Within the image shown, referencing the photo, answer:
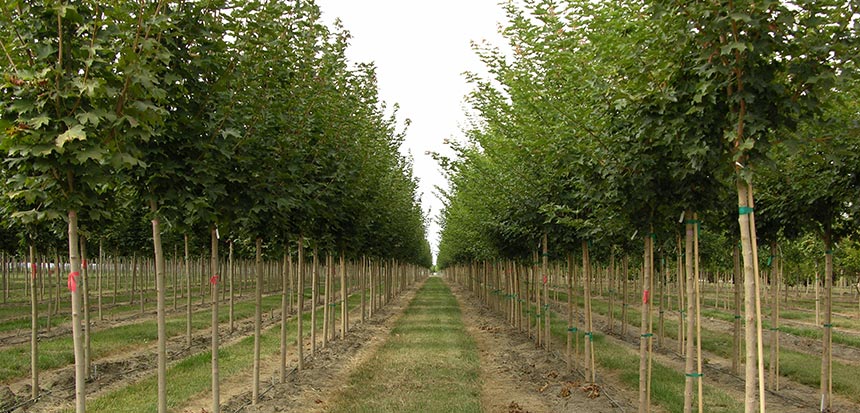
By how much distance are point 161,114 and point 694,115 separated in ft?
13.5

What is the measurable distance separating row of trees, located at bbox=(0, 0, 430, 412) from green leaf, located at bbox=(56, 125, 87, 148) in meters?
0.01

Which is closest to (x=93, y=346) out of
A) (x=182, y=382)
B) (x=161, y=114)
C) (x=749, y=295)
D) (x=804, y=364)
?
(x=182, y=382)

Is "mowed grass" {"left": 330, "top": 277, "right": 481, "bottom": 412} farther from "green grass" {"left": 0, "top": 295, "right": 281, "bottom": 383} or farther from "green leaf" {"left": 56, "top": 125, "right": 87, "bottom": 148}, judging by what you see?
"green leaf" {"left": 56, "top": 125, "right": 87, "bottom": 148}

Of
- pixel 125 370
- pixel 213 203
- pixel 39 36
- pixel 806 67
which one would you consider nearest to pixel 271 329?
pixel 125 370

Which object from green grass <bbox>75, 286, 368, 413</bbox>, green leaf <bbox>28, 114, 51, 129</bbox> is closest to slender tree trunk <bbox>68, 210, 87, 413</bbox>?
green leaf <bbox>28, 114, 51, 129</bbox>

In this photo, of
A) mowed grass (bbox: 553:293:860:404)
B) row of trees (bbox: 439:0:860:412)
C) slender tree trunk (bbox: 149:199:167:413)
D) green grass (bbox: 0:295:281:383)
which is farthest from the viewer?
green grass (bbox: 0:295:281:383)

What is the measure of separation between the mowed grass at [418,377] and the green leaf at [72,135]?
20.1ft

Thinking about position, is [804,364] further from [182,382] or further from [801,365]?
[182,382]

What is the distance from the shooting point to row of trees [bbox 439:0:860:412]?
4.13 m

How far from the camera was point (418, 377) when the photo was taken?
36.5 feet

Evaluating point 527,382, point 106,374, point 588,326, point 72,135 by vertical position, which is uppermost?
point 72,135

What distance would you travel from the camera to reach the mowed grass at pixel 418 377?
8.98 metres

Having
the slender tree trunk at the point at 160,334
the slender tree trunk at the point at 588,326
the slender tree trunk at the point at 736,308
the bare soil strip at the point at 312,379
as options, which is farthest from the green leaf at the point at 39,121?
the slender tree trunk at the point at 736,308

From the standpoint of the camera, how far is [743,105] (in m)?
4.28
